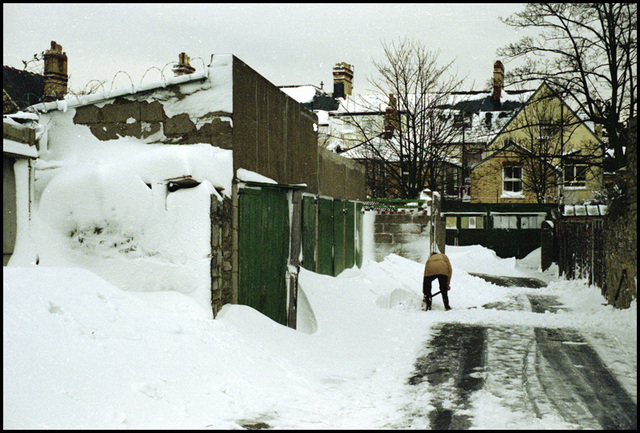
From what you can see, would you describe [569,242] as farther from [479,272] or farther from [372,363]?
[372,363]

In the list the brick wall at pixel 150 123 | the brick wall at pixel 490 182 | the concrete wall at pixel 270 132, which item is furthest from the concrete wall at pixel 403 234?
the brick wall at pixel 490 182

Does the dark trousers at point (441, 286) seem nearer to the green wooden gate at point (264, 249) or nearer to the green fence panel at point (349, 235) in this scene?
the green fence panel at point (349, 235)

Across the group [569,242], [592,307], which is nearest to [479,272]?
[569,242]

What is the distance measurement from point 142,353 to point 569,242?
58.3 feet

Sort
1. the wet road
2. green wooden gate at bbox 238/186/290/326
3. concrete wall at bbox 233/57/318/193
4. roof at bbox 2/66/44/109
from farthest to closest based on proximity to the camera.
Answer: roof at bbox 2/66/44/109, green wooden gate at bbox 238/186/290/326, concrete wall at bbox 233/57/318/193, the wet road

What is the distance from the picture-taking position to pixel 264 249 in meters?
9.07

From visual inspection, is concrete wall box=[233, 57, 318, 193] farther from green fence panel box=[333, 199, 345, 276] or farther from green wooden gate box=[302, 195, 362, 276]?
green fence panel box=[333, 199, 345, 276]

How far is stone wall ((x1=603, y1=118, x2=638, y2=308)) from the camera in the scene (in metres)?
11.4

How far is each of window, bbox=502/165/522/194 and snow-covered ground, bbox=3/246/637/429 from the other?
30.5m

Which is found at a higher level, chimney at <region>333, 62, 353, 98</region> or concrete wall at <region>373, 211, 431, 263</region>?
chimney at <region>333, 62, 353, 98</region>

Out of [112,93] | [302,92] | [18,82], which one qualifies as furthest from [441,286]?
[302,92]

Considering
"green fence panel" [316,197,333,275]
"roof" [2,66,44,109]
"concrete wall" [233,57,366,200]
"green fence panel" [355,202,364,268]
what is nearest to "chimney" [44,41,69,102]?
"concrete wall" [233,57,366,200]

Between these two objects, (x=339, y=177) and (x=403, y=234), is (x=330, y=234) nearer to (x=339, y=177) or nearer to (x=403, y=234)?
(x=339, y=177)

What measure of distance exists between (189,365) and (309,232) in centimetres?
613
